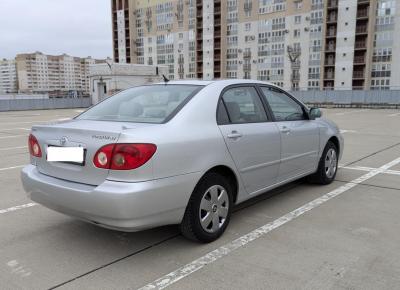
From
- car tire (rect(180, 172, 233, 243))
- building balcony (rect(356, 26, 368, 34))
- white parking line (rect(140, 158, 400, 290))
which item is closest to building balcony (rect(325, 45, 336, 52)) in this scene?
building balcony (rect(356, 26, 368, 34))

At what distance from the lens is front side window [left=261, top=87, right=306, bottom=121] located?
4.40m

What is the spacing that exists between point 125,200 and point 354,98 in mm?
33502

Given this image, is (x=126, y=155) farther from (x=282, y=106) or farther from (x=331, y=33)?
(x=331, y=33)

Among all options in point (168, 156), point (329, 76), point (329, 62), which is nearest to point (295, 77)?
point (329, 76)

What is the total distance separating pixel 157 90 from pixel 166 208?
155 cm

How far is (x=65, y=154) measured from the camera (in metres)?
3.14

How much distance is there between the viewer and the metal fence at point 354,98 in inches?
1222

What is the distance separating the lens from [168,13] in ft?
240

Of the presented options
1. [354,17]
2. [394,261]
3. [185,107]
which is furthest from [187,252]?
[354,17]

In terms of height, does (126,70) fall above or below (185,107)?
above

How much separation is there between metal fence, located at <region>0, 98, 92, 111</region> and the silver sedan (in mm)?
31117

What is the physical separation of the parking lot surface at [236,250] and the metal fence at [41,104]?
29866 mm

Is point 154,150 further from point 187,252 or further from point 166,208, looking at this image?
point 187,252

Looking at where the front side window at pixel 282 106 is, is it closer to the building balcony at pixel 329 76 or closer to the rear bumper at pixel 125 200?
the rear bumper at pixel 125 200
